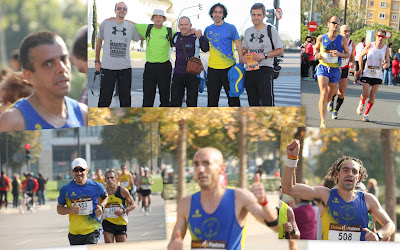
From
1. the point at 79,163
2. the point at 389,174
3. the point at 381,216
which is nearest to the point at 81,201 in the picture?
the point at 79,163

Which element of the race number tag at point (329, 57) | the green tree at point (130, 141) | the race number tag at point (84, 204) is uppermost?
the race number tag at point (329, 57)

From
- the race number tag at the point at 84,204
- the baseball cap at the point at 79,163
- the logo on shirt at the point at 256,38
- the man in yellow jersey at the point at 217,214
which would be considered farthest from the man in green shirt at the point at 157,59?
the man in yellow jersey at the point at 217,214

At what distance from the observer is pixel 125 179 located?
9578 millimetres

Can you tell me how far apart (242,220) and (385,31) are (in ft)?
12.3

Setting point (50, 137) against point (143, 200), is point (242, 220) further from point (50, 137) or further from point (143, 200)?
point (50, 137)

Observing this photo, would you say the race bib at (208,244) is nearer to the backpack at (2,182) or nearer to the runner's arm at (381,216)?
the runner's arm at (381,216)

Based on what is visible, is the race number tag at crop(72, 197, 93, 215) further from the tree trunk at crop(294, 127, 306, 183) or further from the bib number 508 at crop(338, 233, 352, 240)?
the bib number 508 at crop(338, 233, 352, 240)

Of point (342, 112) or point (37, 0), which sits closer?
point (37, 0)

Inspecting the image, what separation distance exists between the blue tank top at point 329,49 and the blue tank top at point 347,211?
88.2 inches

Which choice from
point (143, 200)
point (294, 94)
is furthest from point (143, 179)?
point (294, 94)

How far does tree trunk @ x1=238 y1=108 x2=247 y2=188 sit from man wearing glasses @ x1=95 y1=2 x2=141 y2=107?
1495 mm

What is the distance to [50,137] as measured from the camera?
955cm

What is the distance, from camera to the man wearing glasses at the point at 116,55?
10250mm

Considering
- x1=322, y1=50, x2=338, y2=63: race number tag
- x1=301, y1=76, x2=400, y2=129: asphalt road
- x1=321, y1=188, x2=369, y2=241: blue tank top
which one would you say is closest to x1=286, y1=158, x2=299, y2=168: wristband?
x1=321, y1=188, x2=369, y2=241: blue tank top
